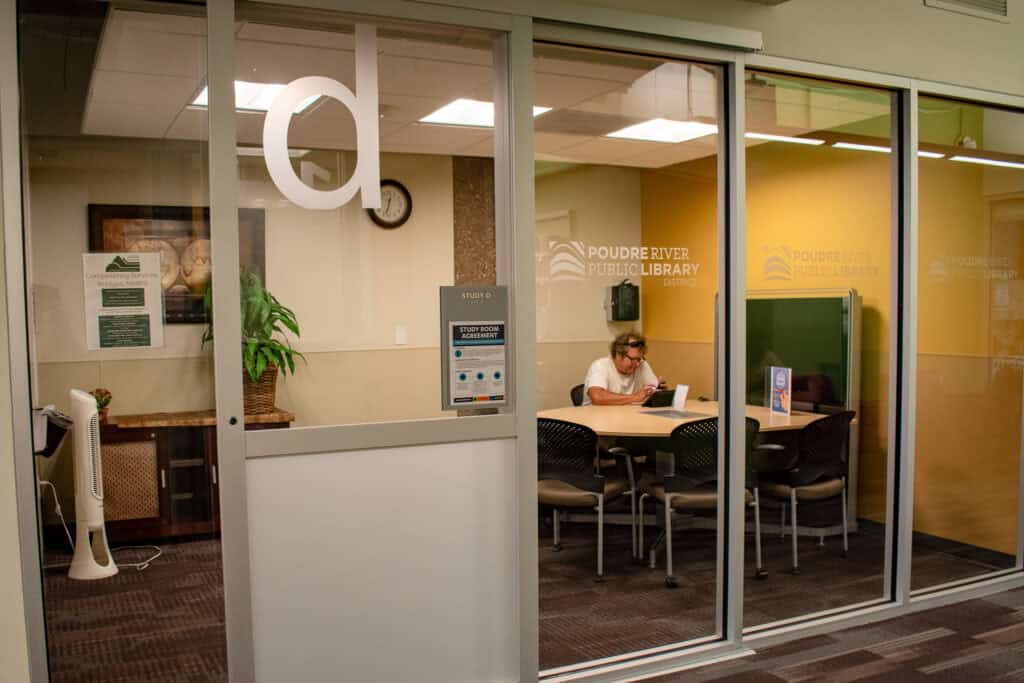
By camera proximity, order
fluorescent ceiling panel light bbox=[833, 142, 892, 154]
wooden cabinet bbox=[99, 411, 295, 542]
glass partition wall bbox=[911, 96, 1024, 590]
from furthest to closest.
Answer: glass partition wall bbox=[911, 96, 1024, 590] < fluorescent ceiling panel light bbox=[833, 142, 892, 154] < wooden cabinet bbox=[99, 411, 295, 542]

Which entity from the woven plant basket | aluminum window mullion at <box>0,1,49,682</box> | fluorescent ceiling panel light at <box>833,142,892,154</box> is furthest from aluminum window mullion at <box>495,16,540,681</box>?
fluorescent ceiling panel light at <box>833,142,892,154</box>

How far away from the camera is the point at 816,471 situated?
4281 millimetres

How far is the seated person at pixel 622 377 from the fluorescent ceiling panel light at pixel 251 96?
163 centimetres

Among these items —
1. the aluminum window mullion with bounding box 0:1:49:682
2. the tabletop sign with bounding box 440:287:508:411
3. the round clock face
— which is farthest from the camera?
the tabletop sign with bounding box 440:287:508:411

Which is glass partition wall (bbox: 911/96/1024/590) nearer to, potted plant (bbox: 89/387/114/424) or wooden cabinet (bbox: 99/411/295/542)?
wooden cabinet (bbox: 99/411/295/542)

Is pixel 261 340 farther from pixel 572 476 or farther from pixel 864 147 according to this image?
pixel 864 147

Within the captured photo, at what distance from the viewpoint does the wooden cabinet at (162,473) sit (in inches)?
111

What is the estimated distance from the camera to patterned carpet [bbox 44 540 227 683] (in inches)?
109

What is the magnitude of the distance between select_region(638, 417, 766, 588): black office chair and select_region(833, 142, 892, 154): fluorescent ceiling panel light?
1.47 meters

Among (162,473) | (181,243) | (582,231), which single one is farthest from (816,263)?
(162,473)

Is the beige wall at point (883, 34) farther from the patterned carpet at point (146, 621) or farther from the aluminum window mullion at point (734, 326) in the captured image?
the patterned carpet at point (146, 621)

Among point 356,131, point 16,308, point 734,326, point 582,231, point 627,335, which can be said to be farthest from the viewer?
point 734,326

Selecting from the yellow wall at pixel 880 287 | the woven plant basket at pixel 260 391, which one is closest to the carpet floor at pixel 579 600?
the yellow wall at pixel 880 287

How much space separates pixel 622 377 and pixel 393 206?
1.27m
